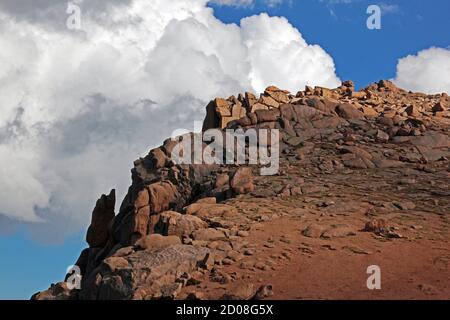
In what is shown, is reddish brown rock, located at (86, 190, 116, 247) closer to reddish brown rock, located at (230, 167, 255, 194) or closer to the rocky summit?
the rocky summit

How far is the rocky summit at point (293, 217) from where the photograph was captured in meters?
13.0

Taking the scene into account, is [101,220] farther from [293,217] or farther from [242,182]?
[293,217]

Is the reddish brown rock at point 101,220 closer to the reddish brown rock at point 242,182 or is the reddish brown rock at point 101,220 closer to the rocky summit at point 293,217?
the rocky summit at point 293,217

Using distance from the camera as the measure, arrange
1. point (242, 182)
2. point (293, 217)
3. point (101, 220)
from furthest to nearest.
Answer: point (101, 220) < point (242, 182) < point (293, 217)

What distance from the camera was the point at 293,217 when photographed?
1791 cm

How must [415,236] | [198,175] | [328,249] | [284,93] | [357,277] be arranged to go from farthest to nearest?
1. [284,93]
2. [198,175]
3. [415,236]
4. [328,249]
5. [357,277]

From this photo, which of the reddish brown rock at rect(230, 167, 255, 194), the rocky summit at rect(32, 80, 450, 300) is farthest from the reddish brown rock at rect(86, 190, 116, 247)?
the reddish brown rock at rect(230, 167, 255, 194)

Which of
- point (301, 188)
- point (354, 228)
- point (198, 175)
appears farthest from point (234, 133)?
point (354, 228)

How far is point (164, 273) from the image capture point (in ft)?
44.1

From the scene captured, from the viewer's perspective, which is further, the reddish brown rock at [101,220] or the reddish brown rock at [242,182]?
the reddish brown rock at [101,220]

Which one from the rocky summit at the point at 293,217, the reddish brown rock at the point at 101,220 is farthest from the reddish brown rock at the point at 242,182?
the reddish brown rock at the point at 101,220

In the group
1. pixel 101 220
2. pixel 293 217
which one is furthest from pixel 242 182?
pixel 101 220

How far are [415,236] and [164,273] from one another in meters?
→ 8.42

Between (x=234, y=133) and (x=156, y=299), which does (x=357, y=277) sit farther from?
(x=234, y=133)
